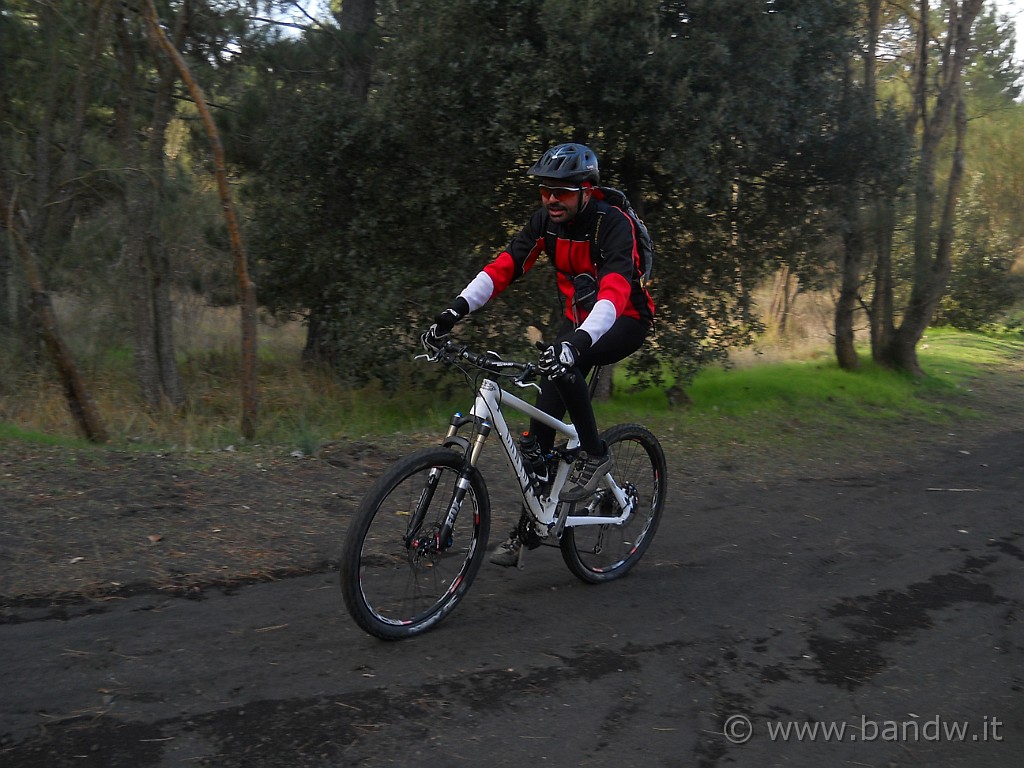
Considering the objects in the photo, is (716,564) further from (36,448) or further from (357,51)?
(357,51)

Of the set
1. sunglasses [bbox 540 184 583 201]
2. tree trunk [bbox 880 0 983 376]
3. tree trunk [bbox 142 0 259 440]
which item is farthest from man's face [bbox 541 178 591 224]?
tree trunk [bbox 880 0 983 376]

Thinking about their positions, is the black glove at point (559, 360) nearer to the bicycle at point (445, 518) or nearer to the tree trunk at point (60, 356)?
the bicycle at point (445, 518)

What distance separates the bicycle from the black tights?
8 cm

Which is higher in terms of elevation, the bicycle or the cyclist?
the cyclist

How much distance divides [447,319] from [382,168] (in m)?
7.10

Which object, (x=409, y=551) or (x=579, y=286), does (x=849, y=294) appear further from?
(x=409, y=551)

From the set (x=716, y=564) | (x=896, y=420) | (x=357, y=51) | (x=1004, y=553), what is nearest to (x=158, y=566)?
(x=716, y=564)

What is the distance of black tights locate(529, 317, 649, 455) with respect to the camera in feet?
17.5

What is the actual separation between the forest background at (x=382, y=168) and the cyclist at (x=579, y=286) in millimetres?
4358

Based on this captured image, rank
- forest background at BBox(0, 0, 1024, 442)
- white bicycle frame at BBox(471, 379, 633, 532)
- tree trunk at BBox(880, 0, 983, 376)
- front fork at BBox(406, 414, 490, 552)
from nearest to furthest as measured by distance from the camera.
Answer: front fork at BBox(406, 414, 490, 552), white bicycle frame at BBox(471, 379, 633, 532), forest background at BBox(0, 0, 1024, 442), tree trunk at BBox(880, 0, 983, 376)

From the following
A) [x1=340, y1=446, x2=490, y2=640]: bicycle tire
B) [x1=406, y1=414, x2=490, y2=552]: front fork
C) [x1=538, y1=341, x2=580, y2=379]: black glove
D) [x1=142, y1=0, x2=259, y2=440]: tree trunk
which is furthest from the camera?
[x1=142, y1=0, x2=259, y2=440]: tree trunk

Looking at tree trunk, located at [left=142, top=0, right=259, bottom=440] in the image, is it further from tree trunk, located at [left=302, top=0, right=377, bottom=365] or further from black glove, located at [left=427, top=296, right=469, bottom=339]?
black glove, located at [left=427, top=296, right=469, bottom=339]

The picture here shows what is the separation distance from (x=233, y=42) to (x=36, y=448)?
22.9 feet

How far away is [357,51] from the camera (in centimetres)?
1263
